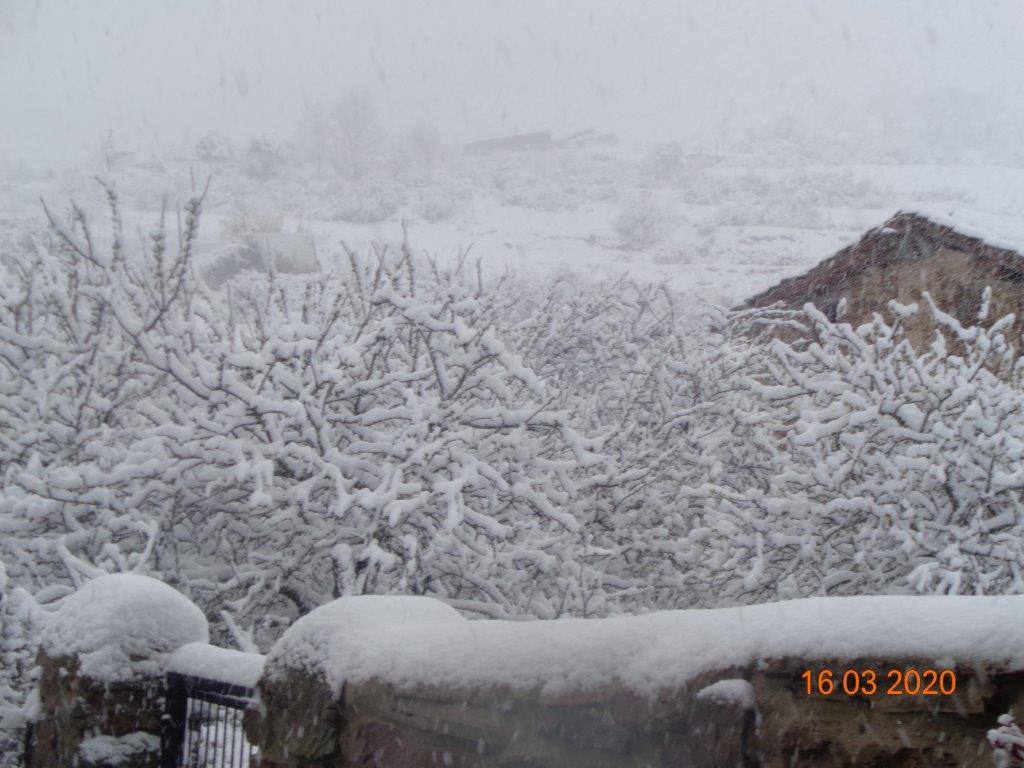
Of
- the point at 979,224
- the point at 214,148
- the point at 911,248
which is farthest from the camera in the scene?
the point at 214,148

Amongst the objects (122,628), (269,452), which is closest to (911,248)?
(269,452)

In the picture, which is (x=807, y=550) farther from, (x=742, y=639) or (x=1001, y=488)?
(x=742, y=639)

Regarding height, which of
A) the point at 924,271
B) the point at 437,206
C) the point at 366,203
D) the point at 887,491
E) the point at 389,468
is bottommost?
the point at 887,491

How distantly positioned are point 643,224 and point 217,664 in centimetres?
3535

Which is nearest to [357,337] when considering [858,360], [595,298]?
[858,360]

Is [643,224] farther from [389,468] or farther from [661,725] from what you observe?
[661,725]

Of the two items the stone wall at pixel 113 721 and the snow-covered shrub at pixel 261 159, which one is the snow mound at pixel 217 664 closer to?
the stone wall at pixel 113 721

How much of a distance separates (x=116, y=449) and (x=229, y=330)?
1.13m

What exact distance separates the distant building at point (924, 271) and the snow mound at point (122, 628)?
8443 millimetres

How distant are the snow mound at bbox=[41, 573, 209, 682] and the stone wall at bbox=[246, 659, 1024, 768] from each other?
106 cm

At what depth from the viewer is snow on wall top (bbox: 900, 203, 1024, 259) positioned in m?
9.86

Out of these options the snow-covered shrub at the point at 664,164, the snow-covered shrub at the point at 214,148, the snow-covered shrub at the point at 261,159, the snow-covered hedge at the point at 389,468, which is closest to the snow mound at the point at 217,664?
the snow-covered hedge at the point at 389,468
